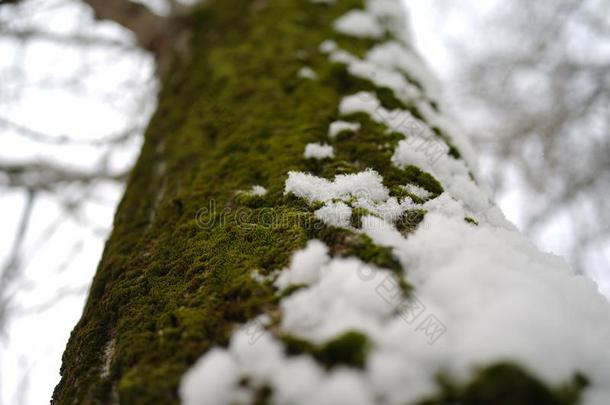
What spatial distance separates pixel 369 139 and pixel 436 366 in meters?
0.86

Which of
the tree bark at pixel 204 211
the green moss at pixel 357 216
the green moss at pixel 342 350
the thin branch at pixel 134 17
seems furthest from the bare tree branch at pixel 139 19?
the green moss at pixel 342 350

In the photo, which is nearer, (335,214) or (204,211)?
(335,214)

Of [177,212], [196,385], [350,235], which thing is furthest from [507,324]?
[177,212]

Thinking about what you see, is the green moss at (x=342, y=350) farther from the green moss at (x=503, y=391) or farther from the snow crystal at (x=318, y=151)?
the snow crystal at (x=318, y=151)

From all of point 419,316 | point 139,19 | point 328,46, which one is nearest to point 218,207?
point 419,316

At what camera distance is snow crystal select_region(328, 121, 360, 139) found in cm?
145

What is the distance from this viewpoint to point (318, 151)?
137cm

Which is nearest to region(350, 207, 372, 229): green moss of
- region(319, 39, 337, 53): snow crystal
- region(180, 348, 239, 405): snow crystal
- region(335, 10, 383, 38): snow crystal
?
region(180, 348, 239, 405): snow crystal

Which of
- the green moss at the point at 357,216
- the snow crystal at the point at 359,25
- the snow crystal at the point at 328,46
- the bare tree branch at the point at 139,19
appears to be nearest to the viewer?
the green moss at the point at 357,216

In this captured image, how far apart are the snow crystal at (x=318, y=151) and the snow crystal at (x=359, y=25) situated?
86 centimetres

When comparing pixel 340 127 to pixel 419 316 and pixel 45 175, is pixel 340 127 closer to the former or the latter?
pixel 419 316

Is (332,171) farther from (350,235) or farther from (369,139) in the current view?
(350,235)

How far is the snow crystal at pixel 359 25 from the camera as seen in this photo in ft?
6.52

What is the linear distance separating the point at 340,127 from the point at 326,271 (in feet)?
2.36
